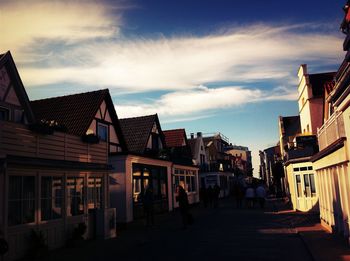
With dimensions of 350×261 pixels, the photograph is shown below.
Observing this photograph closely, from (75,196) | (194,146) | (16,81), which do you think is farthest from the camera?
(194,146)

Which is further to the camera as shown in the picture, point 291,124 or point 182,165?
point 291,124

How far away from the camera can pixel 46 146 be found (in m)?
11.1

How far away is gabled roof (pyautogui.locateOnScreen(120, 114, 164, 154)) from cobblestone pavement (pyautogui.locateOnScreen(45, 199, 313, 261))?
24.3 feet

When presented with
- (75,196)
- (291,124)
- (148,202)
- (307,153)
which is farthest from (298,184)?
(291,124)

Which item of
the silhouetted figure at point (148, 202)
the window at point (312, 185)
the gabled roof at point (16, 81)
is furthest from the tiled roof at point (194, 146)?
the gabled roof at point (16, 81)

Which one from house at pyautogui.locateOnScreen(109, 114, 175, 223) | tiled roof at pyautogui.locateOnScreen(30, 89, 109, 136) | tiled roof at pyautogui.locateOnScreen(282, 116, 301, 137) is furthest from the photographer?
tiled roof at pyautogui.locateOnScreen(282, 116, 301, 137)

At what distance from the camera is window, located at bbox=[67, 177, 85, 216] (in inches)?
474

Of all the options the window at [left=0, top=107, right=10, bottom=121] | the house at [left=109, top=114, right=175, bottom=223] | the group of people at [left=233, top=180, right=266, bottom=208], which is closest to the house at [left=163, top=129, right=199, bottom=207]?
the house at [left=109, top=114, right=175, bottom=223]

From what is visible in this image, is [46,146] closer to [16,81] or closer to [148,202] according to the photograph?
[16,81]

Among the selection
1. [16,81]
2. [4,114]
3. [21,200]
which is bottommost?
[21,200]

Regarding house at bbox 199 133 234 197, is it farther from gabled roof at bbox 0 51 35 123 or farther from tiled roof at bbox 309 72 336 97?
gabled roof at bbox 0 51 35 123

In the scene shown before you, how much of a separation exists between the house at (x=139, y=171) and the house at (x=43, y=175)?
2519 mm

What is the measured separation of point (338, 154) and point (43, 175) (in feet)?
28.4

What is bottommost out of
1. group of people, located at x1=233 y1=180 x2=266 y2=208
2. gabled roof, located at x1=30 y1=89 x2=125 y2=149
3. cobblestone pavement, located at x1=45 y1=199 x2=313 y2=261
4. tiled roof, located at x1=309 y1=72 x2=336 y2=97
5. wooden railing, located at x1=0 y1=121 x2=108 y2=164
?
cobblestone pavement, located at x1=45 y1=199 x2=313 y2=261
